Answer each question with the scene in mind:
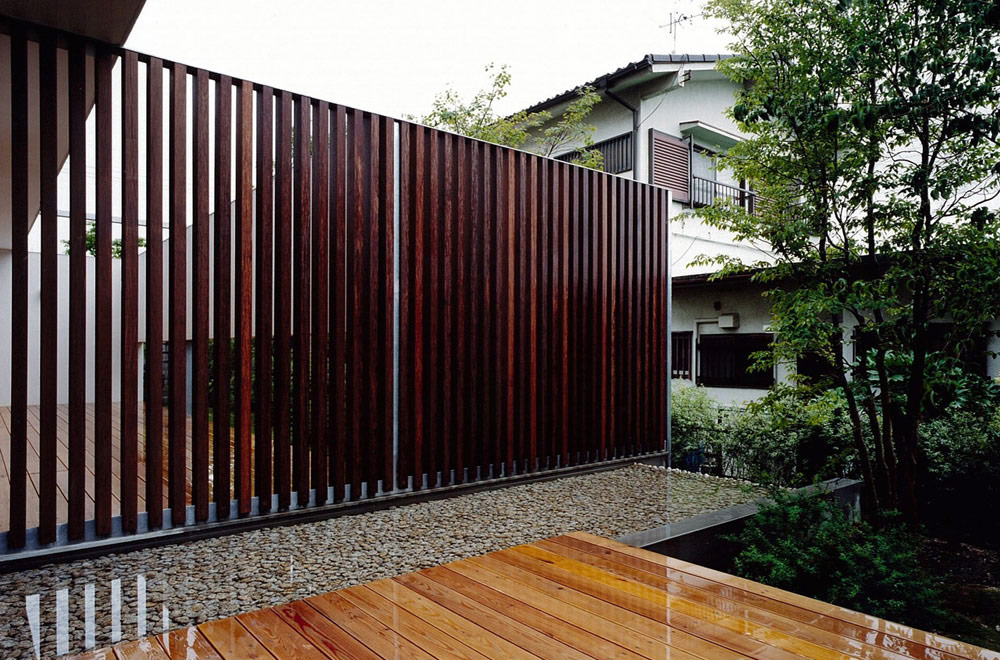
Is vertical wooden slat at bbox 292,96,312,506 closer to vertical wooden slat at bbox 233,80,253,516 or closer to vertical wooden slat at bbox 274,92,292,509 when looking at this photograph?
vertical wooden slat at bbox 274,92,292,509

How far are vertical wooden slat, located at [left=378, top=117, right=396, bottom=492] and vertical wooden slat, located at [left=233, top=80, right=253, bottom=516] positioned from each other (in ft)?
2.78

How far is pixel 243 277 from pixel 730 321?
5797 mm

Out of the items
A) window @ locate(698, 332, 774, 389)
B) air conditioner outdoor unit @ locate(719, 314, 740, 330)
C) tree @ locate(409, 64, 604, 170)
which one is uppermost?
tree @ locate(409, 64, 604, 170)

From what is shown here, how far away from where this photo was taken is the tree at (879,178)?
3.28 meters

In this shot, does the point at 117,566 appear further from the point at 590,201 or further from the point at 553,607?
the point at 590,201

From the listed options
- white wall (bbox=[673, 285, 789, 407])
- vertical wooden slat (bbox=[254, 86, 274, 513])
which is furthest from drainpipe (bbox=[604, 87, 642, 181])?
vertical wooden slat (bbox=[254, 86, 274, 513])

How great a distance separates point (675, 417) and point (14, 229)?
5.39m

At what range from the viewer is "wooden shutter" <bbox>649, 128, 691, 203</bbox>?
8.83 m

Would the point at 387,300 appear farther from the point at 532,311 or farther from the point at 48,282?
the point at 48,282

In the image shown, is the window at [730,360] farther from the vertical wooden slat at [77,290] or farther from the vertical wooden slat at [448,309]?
the vertical wooden slat at [77,290]

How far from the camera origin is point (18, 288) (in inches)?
117

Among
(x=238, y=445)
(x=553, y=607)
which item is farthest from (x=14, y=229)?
(x=553, y=607)

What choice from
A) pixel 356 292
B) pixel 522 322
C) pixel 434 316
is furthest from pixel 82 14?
pixel 522 322

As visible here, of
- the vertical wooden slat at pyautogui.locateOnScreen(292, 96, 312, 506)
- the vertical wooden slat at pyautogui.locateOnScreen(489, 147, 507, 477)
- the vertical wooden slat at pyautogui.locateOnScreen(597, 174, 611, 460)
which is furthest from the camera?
the vertical wooden slat at pyautogui.locateOnScreen(597, 174, 611, 460)
